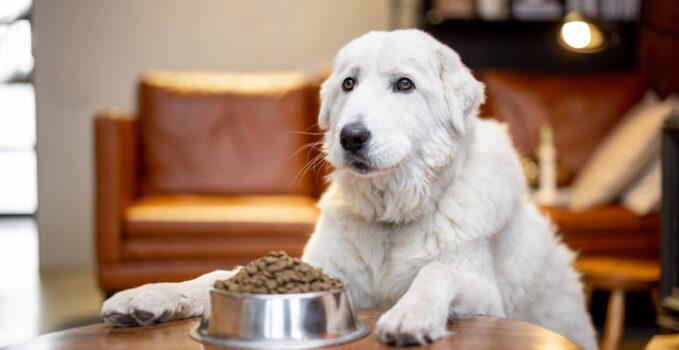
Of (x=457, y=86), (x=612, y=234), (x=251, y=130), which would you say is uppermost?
(x=457, y=86)

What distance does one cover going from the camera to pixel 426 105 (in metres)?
1.76

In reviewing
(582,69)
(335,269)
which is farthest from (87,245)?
(335,269)

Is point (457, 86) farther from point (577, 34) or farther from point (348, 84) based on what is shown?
point (577, 34)

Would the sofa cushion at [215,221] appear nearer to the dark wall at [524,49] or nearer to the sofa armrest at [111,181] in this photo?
the sofa armrest at [111,181]

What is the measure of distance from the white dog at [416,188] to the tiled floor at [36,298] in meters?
1.91

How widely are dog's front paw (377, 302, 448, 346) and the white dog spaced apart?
33 centimetres

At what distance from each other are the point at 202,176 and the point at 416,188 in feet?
8.53

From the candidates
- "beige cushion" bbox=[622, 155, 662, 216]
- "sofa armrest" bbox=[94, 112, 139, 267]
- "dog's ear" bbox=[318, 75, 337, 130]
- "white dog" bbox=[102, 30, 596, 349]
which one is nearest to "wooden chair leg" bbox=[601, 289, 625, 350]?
"beige cushion" bbox=[622, 155, 662, 216]

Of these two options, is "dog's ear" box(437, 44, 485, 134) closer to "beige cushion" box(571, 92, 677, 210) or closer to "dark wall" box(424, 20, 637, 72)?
"beige cushion" box(571, 92, 677, 210)

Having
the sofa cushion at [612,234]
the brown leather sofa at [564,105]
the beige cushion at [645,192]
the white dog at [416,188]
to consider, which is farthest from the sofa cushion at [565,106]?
the white dog at [416,188]

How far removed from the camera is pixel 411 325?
111 centimetres

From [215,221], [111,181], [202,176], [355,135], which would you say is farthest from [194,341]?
[202,176]

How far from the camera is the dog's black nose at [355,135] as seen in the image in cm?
156

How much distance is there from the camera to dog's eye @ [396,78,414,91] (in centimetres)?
175
